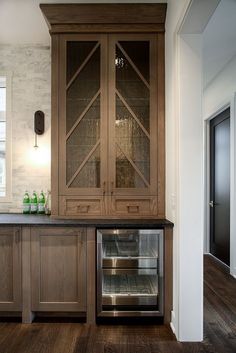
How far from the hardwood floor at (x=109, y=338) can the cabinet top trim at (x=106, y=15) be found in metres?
2.88

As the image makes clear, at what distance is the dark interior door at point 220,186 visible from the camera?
13.8 feet

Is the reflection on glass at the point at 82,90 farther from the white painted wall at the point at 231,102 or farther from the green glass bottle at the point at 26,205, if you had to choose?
the white painted wall at the point at 231,102

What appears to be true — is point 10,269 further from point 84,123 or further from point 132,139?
point 132,139

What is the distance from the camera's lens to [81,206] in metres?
2.79

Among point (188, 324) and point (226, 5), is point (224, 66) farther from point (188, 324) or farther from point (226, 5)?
point (188, 324)

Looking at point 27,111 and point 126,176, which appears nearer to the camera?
point 126,176

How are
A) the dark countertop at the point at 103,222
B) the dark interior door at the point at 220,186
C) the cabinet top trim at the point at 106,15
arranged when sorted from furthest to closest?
the dark interior door at the point at 220,186 → the cabinet top trim at the point at 106,15 → the dark countertop at the point at 103,222

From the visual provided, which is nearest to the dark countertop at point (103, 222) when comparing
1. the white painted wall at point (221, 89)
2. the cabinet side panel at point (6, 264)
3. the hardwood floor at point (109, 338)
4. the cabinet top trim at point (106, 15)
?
the cabinet side panel at point (6, 264)

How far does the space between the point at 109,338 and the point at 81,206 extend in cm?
120

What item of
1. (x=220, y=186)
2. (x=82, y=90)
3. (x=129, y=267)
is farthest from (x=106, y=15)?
(x=220, y=186)

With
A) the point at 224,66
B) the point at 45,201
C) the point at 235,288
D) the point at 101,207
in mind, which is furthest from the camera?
the point at 224,66

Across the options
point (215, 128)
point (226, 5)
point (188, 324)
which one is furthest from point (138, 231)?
point (215, 128)

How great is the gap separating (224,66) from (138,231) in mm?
3047

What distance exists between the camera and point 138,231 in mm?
2484
